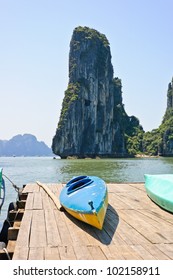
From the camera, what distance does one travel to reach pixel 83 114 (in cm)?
12488

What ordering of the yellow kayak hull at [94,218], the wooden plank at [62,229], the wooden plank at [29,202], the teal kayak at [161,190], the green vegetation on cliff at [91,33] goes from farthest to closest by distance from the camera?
the green vegetation on cliff at [91,33] < the wooden plank at [29,202] < the teal kayak at [161,190] < the yellow kayak hull at [94,218] < the wooden plank at [62,229]

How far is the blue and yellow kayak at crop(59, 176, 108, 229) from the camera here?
17.9 ft

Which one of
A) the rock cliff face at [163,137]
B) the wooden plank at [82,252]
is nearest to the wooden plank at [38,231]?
the wooden plank at [82,252]

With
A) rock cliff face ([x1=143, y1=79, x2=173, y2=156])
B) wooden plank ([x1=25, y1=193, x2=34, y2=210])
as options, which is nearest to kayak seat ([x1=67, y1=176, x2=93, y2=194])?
wooden plank ([x1=25, y1=193, x2=34, y2=210])

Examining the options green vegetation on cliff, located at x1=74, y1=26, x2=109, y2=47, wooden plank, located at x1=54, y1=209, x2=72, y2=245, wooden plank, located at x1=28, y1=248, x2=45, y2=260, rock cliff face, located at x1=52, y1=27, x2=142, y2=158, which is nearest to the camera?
wooden plank, located at x1=28, y1=248, x2=45, y2=260

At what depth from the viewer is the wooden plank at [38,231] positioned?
4824 mm

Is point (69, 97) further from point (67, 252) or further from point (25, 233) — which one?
point (67, 252)

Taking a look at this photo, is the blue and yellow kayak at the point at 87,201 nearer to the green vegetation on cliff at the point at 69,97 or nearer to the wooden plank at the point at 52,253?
the wooden plank at the point at 52,253

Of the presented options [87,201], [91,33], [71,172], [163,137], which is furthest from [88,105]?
[87,201]

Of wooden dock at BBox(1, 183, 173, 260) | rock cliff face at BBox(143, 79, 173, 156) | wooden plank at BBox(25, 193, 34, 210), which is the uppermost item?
rock cliff face at BBox(143, 79, 173, 156)

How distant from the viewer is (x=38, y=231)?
548cm

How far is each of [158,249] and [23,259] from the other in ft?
6.23

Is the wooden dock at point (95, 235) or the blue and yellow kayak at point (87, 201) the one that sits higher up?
the blue and yellow kayak at point (87, 201)

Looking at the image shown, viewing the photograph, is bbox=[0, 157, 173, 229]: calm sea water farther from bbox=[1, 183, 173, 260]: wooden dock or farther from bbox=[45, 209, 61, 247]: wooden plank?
bbox=[1, 183, 173, 260]: wooden dock
